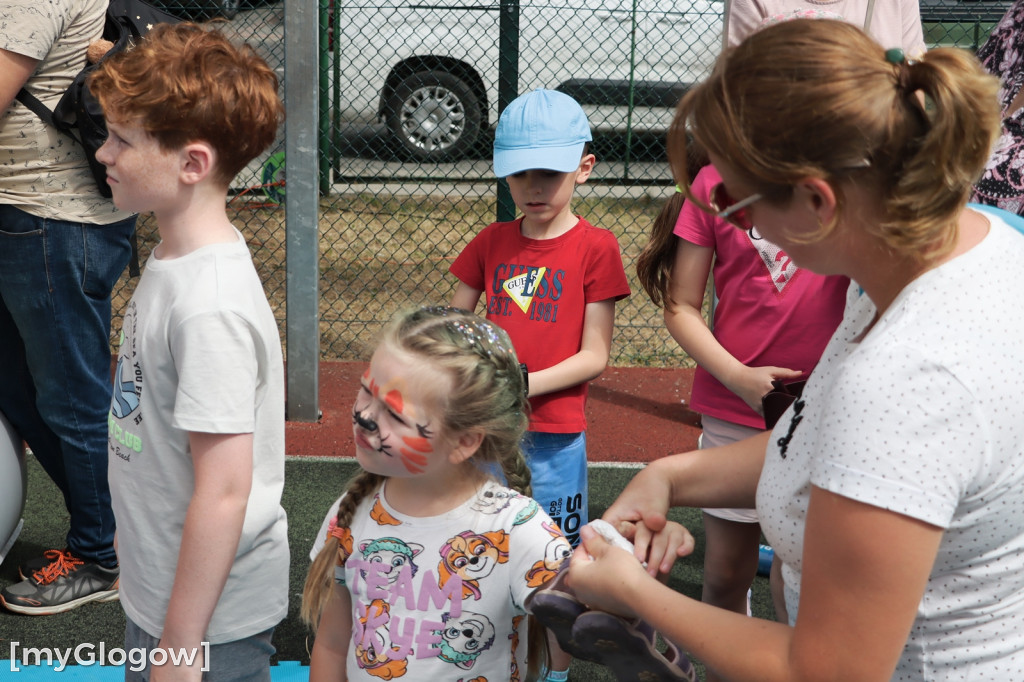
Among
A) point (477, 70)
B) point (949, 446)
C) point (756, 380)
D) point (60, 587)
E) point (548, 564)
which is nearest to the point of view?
point (949, 446)

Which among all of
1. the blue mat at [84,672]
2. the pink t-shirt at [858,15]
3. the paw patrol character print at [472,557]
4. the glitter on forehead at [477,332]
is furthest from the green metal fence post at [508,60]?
the paw patrol character print at [472,557]

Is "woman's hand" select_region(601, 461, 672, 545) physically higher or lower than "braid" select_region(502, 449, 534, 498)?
higher

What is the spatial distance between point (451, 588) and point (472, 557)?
0.20 feet

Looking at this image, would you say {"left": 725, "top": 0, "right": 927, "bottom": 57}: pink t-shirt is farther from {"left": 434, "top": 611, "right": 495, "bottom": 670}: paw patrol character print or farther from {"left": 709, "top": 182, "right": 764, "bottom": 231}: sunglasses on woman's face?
{"left": 434, "top": 611, "right": 495, "bottom": 670}: paw patrol character print

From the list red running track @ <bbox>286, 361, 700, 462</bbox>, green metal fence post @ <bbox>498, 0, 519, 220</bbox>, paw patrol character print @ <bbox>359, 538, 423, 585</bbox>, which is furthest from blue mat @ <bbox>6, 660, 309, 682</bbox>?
green metal fence post @ <bbox>498, 0, 519, 220</bbox>

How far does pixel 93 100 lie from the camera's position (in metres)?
2.63

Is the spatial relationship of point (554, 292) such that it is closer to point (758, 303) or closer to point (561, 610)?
point (758, 303)

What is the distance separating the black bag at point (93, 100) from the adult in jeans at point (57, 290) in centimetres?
3

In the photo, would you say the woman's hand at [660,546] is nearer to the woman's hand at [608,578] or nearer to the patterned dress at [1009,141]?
the woman's hand at [608,578]

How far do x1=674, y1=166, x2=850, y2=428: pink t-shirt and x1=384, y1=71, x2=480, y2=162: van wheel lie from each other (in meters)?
5.37

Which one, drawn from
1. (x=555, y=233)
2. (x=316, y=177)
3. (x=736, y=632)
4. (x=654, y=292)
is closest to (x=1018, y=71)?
(x=654, y=292)

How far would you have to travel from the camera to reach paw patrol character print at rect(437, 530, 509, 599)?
1.66m

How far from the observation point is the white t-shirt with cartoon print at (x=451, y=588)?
5.41ft

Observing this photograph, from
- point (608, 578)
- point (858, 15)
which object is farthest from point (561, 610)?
point (858, 15)
